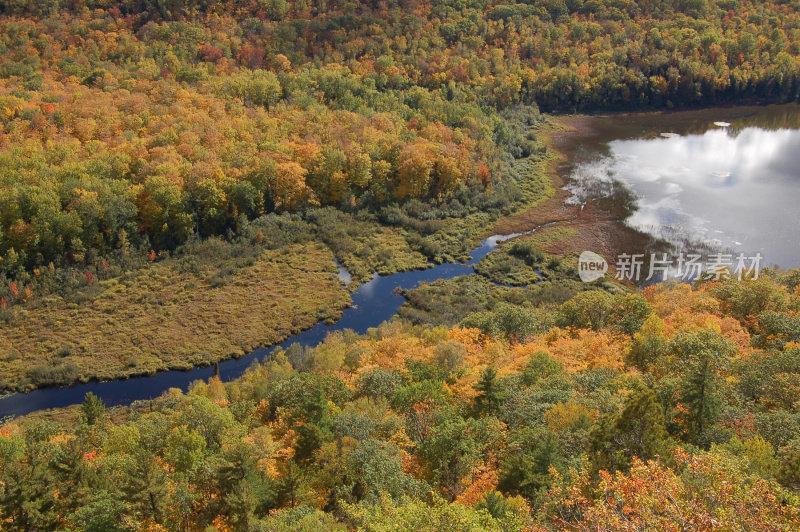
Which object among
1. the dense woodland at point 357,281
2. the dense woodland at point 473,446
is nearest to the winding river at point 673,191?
the dense woodland at point 357,281

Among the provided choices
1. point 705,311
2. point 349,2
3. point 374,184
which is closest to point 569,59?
point 349,2

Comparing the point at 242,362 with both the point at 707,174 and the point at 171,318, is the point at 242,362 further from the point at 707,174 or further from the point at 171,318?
the point at 707,174

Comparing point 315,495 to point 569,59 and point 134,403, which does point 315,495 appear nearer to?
point 134,403

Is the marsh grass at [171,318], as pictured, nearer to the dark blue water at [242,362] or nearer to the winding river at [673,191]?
the dark blue water at [242,362]

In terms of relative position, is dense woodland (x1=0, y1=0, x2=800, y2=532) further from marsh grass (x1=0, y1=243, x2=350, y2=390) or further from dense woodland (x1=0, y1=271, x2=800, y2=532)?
marsh grass (x1=0, y1=243, x2=350, y2=390)

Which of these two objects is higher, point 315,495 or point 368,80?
point 368,80

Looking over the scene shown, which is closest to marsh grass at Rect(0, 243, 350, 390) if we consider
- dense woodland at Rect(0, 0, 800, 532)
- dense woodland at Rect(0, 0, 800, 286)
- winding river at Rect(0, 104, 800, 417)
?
dense woodland at Rect(0, 0, 800, 532)

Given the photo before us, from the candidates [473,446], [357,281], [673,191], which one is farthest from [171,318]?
[673,191]

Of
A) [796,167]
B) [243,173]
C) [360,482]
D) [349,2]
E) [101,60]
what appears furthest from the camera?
[349,2]
